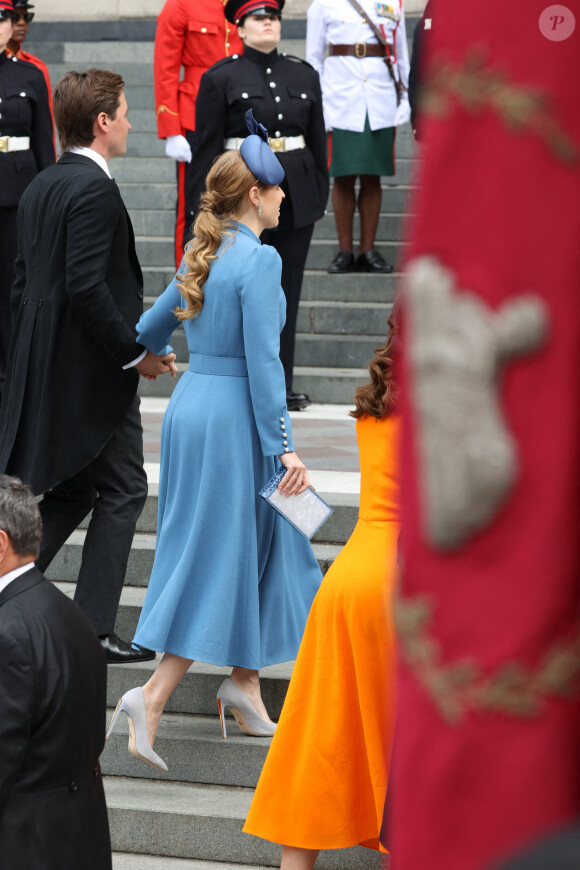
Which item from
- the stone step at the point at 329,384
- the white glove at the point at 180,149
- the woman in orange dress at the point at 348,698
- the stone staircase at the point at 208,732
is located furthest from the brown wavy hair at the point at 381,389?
the white glove at the point at 180,149

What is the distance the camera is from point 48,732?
128 inches

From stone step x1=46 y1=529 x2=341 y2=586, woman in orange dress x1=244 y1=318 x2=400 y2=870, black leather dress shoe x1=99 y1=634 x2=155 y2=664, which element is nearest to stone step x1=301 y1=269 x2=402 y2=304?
stone step x1=46 y1=529 x2=341 y2=586

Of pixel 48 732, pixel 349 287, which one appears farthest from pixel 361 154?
pixel 48 732

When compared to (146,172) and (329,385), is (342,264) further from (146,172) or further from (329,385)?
(146,172)

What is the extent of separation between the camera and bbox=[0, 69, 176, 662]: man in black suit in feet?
14.8

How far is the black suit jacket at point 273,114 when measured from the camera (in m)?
6.93

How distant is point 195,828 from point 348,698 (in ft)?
3.63

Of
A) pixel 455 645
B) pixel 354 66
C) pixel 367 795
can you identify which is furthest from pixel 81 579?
pixel 354 66

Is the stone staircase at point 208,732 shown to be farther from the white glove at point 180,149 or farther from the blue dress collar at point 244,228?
the white glove at point 180,149

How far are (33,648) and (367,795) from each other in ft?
3.10

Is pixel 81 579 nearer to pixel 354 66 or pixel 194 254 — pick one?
pixel 194 254

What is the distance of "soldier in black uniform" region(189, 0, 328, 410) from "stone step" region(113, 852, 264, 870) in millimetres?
3433

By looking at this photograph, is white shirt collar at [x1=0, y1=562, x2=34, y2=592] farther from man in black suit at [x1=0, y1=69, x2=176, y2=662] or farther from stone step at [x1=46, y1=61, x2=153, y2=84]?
stone step at [x1=46, y1=61, x2=153, y2=84]

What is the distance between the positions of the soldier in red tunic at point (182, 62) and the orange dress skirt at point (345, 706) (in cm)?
466
